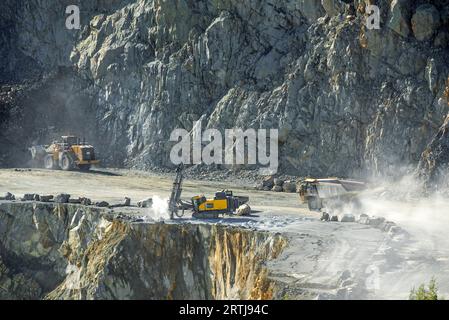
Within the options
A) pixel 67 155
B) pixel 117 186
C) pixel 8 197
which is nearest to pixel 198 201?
pixel 8 197

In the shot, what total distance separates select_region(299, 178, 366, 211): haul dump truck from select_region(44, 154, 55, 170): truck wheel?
61.1 ft

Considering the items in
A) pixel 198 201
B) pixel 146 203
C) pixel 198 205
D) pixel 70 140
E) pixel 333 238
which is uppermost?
pixel 70 140

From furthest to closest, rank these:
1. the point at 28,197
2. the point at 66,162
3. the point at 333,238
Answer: the point at 66,162 < the point at 28,197 < the point at 333,238

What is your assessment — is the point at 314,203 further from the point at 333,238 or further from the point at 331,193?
the point at 333,238

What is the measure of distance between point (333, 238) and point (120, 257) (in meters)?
8.04

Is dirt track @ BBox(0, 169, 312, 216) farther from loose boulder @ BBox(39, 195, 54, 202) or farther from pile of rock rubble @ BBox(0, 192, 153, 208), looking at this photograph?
loose boulder @ BBox(39, 195, 54, 202)

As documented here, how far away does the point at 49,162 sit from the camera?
45.8 metres

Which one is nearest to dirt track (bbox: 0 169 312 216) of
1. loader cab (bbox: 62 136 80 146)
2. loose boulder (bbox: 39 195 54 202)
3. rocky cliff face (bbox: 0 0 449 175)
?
loader cab (bbox: 62 136 80 146)

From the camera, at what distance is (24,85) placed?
51.6 metres

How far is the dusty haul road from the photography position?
20.6 metres

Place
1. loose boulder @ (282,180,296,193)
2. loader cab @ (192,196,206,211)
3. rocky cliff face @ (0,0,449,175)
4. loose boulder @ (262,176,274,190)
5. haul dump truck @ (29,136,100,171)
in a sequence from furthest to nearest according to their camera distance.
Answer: haul dump truck @ (29,136,100,171) → loose boulder @ (262,176,274,190) → loose boulder @ (282,180,296,193) → rocky cliff face @ (0,0,449,175) → loader cab @ (192,196,206,211)

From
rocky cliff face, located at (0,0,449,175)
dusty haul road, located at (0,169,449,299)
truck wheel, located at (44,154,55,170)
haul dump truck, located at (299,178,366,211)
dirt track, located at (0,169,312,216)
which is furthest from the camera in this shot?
truck wheel, located at (44,154,55,170)

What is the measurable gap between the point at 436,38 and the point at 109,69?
21.5 meters
